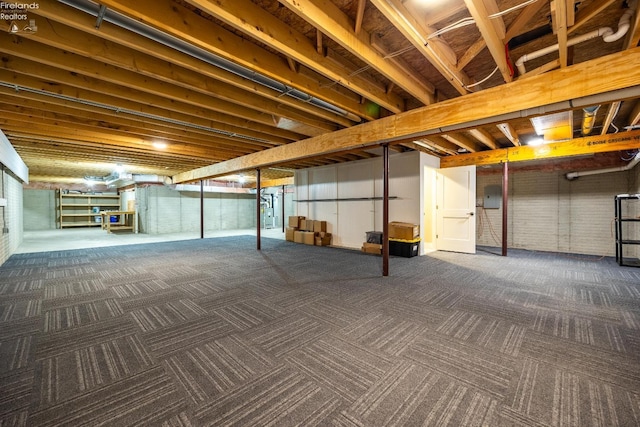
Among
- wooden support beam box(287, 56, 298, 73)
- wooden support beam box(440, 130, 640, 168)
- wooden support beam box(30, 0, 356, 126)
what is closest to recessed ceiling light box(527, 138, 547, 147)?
wooden support beam box(440, 130, 640, 168)

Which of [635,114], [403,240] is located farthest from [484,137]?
[403,240]

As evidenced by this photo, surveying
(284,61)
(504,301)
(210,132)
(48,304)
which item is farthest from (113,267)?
(504,301)

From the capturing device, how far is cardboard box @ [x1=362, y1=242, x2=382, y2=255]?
558 cm

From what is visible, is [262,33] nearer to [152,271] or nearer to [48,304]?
[48,304]

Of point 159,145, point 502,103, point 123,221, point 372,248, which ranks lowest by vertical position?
point 372,248

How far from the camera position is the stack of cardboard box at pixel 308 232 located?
696 centimetres

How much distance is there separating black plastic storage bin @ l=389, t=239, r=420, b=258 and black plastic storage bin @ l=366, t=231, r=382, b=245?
37 cm

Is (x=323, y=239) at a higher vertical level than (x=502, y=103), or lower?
lower

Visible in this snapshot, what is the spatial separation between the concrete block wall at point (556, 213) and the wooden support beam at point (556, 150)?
1188mm

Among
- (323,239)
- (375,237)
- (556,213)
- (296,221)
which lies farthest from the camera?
(296,221)

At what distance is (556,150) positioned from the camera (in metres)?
4.84

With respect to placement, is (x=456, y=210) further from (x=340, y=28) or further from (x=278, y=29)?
(x=278, y=29)

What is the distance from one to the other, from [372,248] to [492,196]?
11.8 feet

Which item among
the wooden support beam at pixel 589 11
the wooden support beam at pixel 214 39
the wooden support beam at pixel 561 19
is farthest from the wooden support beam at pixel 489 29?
the wooden support beam at pixel 214 39
